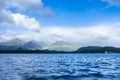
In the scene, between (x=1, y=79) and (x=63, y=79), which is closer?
(x=1, y=79)

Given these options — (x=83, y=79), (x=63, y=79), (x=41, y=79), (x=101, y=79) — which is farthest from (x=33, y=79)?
(x=101, y=79)

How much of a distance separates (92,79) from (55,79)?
5599 millimetres

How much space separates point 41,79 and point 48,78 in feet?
5.14

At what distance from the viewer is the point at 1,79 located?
3488cm

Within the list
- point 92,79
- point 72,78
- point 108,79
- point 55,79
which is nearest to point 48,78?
point 55,79

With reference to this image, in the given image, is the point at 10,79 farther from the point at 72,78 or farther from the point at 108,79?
the point at 108,79

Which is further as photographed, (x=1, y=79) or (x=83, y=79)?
(x=83, y=79)

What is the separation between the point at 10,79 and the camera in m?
35.3

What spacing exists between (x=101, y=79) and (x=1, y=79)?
14.8 metres

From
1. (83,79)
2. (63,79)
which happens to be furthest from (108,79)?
(63,79)

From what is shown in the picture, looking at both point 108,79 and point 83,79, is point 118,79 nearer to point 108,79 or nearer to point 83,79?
point 108,79

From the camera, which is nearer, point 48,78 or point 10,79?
point 10,79

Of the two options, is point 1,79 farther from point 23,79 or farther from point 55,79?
point 55,79

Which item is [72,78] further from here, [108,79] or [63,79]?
[108,79]
